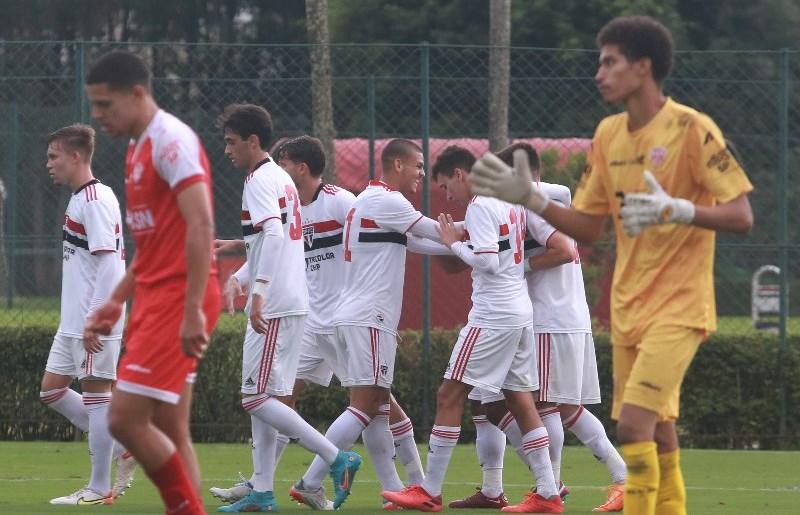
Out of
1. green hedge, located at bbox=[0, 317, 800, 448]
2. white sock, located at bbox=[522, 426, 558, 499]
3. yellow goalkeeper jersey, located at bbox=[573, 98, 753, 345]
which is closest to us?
yellow goalkeeper jersey, located at bbox=[573, 98, 753, 345]

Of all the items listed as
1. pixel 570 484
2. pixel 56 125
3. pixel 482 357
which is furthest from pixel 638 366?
pixel 56 125

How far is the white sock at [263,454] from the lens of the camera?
9039mm

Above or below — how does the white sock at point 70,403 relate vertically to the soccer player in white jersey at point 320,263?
below

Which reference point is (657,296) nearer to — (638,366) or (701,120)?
(638,366)

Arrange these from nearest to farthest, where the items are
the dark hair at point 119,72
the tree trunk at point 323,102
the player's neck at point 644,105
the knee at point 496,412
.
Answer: the player's neck at point 644,105, the dark hair at point 119,72, the knee at point 496,412, the tree trunk at point 323,102

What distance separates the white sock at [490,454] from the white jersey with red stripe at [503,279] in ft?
2.34

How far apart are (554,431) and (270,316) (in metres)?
1.95

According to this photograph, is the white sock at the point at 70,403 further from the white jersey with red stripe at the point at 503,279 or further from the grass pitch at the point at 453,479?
the white jersey with red stripe at the point at 503,279

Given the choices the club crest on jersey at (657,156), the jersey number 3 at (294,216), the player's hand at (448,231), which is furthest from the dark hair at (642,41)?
the jersey number 3 at (294,216)

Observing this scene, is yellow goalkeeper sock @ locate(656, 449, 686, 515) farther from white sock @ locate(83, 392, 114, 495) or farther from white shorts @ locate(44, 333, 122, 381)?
white shorts @ locate(44, 333, 122, 381)

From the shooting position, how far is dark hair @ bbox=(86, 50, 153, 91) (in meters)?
6.48

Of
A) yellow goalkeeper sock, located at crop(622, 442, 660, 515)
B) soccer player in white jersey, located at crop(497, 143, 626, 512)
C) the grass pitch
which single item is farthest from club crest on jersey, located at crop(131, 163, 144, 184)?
soccer player in white jersey, located at crop(497, 143, 626, 512)

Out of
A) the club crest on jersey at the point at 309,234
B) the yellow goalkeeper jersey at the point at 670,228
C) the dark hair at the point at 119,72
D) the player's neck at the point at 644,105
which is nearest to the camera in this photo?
the yellow goalkeeper jersey at the point at 670,228

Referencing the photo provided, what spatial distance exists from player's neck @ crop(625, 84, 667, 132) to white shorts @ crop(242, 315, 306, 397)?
123 inches
